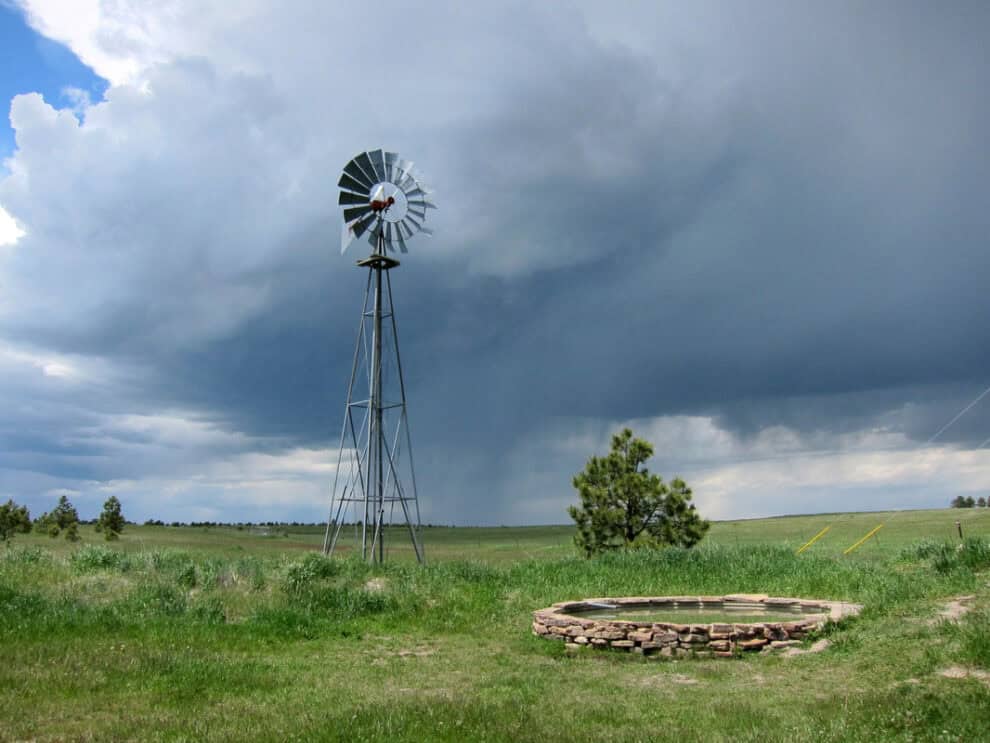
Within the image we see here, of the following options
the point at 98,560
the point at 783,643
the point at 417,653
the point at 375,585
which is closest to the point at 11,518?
the point at 98,560

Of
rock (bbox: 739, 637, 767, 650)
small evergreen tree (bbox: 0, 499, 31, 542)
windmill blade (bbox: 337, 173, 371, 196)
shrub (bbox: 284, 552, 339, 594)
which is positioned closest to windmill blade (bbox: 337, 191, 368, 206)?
windmill blade (bbox: 337, 173, 371, 196)

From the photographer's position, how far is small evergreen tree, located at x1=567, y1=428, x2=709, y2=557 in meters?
32.3

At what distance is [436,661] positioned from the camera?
13.7 m

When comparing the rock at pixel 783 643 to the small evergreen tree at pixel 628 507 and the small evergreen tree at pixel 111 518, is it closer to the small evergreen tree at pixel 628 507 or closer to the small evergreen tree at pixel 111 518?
the small evergreen tree at pixel 628 507

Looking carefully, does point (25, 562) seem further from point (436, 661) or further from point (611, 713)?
point (611, 713)

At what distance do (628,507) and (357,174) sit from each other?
17459 millimetres

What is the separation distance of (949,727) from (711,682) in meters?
4.02

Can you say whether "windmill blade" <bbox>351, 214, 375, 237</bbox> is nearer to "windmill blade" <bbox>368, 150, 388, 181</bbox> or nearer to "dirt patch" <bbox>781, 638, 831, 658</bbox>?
"windmill blade" <bbox>368, 150, 388, 181</bbox>

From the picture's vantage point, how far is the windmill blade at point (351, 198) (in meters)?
28.9

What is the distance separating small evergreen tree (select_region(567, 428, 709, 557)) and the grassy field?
28.3 feet

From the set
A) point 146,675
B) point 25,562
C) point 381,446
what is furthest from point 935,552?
point 25,562

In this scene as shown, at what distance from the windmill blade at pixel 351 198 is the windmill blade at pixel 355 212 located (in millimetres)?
187

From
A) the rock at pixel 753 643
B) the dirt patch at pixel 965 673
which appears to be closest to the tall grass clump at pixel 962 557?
the rock at pixel 753 643

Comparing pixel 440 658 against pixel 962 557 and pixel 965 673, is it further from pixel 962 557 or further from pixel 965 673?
pixel 962 557
